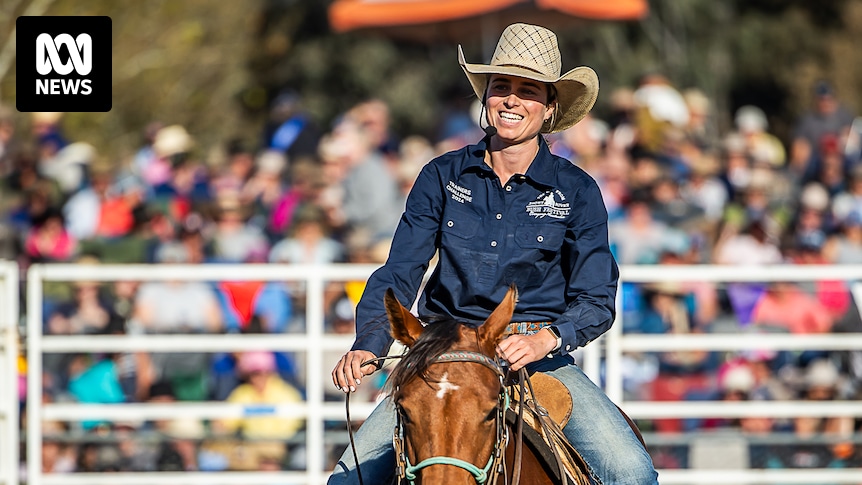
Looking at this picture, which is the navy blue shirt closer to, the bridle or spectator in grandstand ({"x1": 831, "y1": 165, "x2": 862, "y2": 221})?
the bridle

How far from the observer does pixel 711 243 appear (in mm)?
10531

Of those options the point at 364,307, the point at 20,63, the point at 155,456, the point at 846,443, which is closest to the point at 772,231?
the point at 846,443

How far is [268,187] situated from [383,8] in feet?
12.6

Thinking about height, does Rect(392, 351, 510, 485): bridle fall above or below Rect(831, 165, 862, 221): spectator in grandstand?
below

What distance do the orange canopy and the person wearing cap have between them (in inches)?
385

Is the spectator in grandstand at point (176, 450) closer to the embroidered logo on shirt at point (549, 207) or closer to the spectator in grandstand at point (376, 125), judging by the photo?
the spectator in grandstand at point (376, 125)

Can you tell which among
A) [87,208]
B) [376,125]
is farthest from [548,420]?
[376,125]

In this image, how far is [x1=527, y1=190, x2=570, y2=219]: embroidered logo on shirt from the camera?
4.44 meters

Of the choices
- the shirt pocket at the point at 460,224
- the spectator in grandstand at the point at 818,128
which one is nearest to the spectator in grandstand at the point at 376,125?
the spectator in grandstand at the point at 818,128

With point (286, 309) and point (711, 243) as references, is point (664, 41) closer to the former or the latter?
point (711, 243)

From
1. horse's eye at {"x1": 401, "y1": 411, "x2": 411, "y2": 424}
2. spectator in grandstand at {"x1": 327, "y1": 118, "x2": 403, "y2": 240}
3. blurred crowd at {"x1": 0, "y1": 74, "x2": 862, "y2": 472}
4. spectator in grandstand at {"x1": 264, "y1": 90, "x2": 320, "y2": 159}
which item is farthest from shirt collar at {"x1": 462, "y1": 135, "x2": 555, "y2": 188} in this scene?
spectator in grandstand at {"x1": 264, "y1": 90, "x2": 320, "y2": 159}

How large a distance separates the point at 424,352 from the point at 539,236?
0.81 m

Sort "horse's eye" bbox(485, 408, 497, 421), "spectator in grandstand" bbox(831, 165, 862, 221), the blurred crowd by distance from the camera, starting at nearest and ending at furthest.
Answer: "horse's eye" bbox(485, 408, 497, 421) < the blurred crowd < "spectator in grandstand" bbox(831, 165, 862, 221)

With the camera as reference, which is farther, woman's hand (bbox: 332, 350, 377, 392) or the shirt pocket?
the shirt pocket
